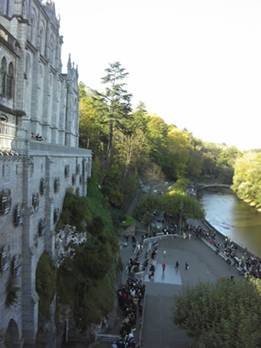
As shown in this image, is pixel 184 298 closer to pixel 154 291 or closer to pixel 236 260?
pixel 154 291

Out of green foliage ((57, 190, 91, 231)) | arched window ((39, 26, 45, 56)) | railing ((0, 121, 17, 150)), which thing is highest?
arched window ((39, 26, 45, 56))

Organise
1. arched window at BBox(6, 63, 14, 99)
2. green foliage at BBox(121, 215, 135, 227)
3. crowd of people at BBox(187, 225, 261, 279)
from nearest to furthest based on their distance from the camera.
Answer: arched window at BBox(6, 63, 14, 99) → crowd of people at BBox(187, 225, 261, 279) → green foliage at BBox(121, 215, 135, 227)

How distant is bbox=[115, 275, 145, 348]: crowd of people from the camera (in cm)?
1833

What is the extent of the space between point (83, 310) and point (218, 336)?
6.98 m

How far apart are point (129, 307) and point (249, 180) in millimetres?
62890

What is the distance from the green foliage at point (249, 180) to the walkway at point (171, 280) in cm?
4122

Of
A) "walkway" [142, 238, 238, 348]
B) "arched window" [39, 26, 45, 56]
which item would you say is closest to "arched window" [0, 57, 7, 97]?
"arched window" [39, 26, 45, 56]

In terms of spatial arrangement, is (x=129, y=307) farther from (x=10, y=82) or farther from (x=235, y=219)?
(x=235, y=219)

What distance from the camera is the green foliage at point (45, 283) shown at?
57.1ft

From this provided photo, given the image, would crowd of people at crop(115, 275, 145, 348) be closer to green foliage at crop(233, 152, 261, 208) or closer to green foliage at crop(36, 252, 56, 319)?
green foliage at crop(36, 252, 56, 319)

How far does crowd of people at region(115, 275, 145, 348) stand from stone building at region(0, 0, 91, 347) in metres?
4.35

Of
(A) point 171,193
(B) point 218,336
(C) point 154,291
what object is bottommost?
(C) point 154,291

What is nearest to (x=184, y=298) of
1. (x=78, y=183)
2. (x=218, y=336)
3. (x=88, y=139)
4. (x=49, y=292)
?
(x=218, y=336)

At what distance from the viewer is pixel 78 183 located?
100.0 feet
